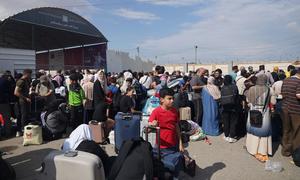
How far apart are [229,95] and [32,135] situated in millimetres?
4817

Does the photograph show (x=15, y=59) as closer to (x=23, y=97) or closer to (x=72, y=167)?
(x=23, y=97)

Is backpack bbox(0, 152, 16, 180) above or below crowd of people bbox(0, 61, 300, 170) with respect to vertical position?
below

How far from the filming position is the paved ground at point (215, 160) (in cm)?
534

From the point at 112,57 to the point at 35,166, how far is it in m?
33.1

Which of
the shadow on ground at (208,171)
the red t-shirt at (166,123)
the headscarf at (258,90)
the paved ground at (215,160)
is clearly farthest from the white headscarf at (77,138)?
the headscarf at (258,90)

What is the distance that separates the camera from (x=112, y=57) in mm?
38438

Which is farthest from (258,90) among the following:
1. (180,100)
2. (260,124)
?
(180,100)

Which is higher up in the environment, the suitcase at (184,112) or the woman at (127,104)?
the woman at (127,104)

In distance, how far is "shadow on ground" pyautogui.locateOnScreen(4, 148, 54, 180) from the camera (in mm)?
5461

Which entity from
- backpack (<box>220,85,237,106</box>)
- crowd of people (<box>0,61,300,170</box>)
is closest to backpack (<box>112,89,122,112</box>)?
crowd of people (<box>0,61,300,170</box>)

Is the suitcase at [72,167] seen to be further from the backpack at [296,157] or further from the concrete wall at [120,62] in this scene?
the concrete wall at [120,62]

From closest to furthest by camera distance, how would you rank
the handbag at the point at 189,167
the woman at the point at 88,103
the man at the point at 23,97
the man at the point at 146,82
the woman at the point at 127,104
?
the handbag at the point at 189,167 → the woman at the point at 127,104 → the man at the point at 23,97 → the woman at the point at 88,103 → the man at the point at 146,82

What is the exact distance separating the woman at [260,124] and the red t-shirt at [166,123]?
2.22 metres

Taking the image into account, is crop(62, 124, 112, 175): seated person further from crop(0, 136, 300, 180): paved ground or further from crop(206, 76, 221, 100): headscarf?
crop(206, 76, 221, 100): headscarf
